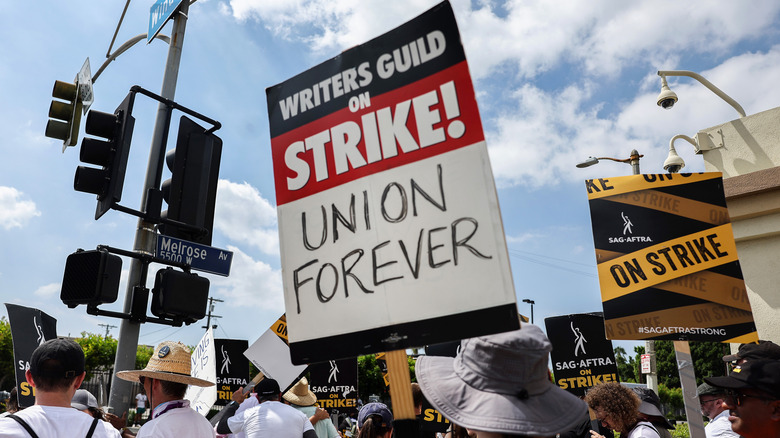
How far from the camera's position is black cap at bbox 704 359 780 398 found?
2783mm

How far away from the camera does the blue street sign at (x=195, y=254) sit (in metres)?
5.77

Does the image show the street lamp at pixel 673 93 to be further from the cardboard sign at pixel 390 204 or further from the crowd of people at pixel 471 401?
the cardboard sign at pixel 390 204

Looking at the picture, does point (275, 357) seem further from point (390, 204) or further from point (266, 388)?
point (390, 204)

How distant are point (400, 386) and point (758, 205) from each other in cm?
883

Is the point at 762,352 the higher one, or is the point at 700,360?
the point at 700,360

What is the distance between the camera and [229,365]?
34.3ft

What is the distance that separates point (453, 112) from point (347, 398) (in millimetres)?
9265

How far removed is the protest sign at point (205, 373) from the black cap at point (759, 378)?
465 cm

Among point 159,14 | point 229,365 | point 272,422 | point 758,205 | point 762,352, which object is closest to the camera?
point 762,352

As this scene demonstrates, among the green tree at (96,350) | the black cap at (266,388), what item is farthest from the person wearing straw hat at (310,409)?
the green tree at (96,350)

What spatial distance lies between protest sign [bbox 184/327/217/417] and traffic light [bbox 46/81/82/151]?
2.82 metres

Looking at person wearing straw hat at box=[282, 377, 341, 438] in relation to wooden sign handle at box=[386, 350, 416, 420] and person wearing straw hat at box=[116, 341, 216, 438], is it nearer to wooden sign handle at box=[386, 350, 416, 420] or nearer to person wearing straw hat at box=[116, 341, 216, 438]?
person wearing straw hat at box=[116, 341, 216, 438]

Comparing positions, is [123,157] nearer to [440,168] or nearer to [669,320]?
[440,168]

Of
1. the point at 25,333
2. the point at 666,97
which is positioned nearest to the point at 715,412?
the point at 666,97
